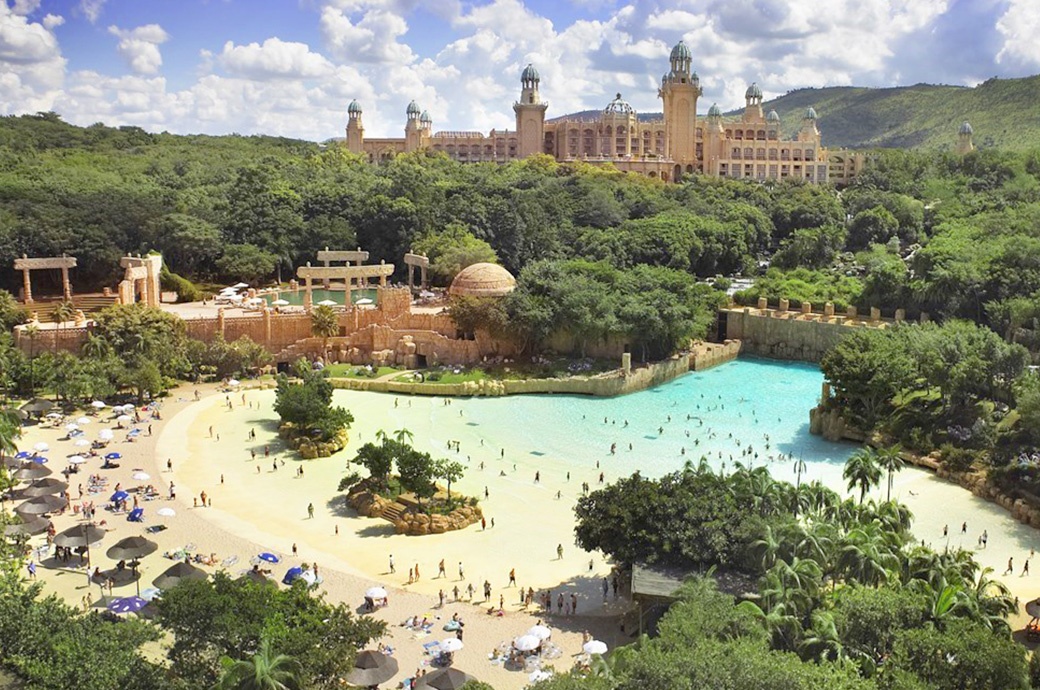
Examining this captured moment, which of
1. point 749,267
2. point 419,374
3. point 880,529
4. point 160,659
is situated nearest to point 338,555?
point 160,659

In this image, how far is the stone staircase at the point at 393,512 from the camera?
32688mm

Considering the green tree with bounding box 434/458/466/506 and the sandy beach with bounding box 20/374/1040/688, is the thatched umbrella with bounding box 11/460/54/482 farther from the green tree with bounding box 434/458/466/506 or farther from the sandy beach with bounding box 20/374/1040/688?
the green tree with bounding box 434/458/466/506

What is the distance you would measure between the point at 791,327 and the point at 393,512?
34542 mm

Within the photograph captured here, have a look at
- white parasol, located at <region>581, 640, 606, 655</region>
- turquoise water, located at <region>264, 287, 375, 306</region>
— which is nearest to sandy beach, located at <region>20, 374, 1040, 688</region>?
white parasol, located at <region>581, 640, 606, 655</region>

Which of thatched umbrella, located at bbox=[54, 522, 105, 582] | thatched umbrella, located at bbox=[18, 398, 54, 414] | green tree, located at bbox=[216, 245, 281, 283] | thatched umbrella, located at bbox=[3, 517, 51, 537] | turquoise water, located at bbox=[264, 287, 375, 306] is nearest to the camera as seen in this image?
thatched umbrella, located at bbox=[54, 522, 105, 582]

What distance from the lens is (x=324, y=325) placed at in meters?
A: 53.4

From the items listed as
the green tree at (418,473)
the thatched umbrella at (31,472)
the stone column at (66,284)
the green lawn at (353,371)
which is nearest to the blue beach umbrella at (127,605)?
the green tree at (418,473)

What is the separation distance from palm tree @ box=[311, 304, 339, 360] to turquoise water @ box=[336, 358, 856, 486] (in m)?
5.54

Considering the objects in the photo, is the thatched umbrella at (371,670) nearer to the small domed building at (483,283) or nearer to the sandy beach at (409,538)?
the sandy beach at (409,538)

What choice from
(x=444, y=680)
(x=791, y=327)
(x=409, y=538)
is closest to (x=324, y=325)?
(x=409, y=538)

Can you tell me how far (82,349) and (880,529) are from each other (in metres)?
37.9

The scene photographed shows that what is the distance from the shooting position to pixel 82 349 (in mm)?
47469

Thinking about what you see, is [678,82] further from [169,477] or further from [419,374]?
[169,477]

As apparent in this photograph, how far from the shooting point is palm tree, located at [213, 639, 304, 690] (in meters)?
18.0
